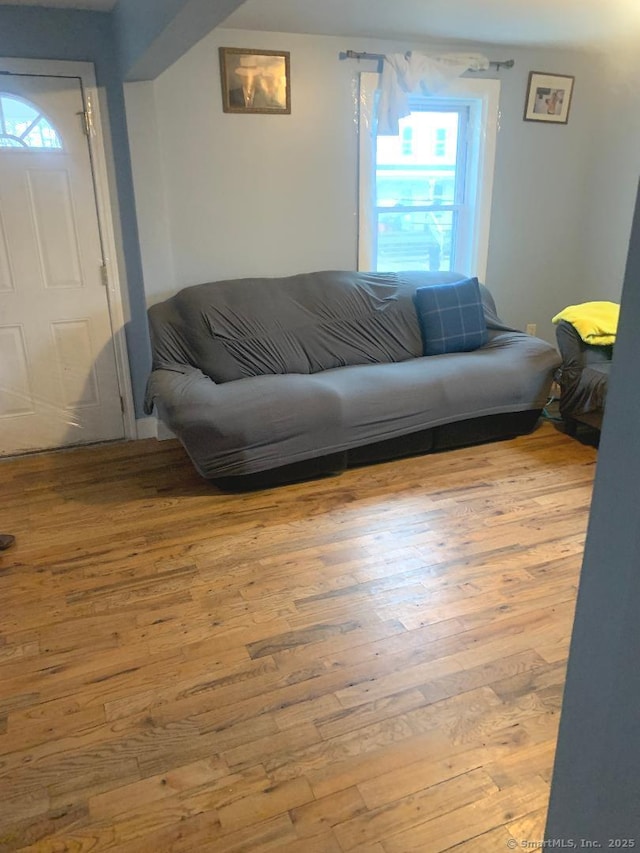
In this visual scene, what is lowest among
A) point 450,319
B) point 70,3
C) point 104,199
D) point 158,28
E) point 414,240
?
point 450,319

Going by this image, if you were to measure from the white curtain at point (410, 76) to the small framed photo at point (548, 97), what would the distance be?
1.50ft

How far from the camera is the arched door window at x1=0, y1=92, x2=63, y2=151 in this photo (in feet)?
10.4

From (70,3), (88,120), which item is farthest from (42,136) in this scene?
(70,3)

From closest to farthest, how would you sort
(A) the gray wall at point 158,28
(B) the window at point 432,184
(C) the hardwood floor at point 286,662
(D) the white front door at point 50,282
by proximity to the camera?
(C) the hardwood floor at point 286,662
(A) the gray wall at point 158,28
(D) the white front door at point 50,282
(B) the window at point 432,184

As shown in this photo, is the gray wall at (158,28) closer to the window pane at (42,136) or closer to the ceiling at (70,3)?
the ceiling at (70,3)

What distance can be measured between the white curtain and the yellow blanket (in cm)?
158

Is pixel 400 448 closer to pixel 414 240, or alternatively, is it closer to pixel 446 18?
pixel 414 240

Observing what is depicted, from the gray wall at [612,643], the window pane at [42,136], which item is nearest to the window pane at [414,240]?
the window pane at [42,136]

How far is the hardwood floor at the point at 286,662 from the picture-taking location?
1.51 meters

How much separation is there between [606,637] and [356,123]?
12.1 feet

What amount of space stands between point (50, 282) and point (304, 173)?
64.4 inches

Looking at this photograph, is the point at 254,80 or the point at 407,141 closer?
the point at 254,80

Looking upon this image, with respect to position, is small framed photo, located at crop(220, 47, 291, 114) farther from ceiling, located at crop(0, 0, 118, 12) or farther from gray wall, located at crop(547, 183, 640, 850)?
gray wall, located at crop(547, 183, 640, 850)

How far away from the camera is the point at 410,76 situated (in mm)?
3770
